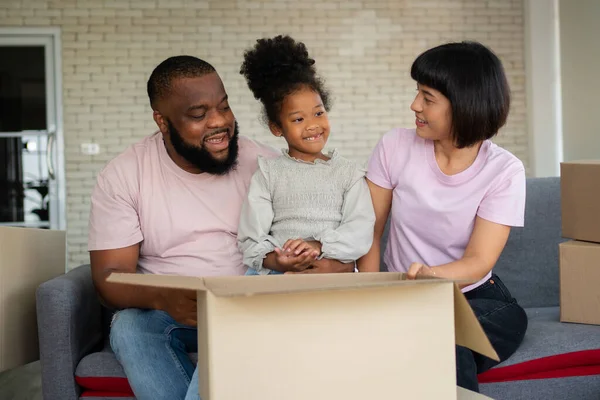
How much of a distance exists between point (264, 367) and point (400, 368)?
230mm

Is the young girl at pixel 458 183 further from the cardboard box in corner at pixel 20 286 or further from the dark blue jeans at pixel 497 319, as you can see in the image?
the cardboard box in corner at pixel 20 286

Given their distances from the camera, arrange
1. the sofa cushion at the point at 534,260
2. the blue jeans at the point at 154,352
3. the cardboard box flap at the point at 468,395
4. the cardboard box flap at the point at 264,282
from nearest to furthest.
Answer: the cardboard box flap at the point at 264,282 → the cardboard box flap at the point at 468,395 → the blue jeans at the point at 154,352 → the sofa cushion at the point at 534,260

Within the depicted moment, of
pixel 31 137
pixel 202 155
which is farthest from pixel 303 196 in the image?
pixel 31 137

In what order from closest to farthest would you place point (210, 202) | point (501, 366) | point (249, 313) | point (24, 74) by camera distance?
point (249, 313) < point (501, 366) < point (210, 202) < point (24, 74)

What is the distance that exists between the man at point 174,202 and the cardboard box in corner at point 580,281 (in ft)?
2.48

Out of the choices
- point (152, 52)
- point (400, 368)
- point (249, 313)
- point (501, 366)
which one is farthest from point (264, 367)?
point (152, 52)

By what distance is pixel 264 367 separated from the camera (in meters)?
1.32

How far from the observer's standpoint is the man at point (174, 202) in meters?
2.35

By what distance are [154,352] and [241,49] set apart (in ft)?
17.5

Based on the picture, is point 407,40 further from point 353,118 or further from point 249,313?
point 249,313

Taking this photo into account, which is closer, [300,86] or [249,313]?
[249,313]

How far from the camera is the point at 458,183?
236 cm

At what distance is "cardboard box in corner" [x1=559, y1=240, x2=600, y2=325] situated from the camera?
255cm

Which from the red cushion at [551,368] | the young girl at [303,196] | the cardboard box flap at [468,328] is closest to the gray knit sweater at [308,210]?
the young girl at [303,196]
